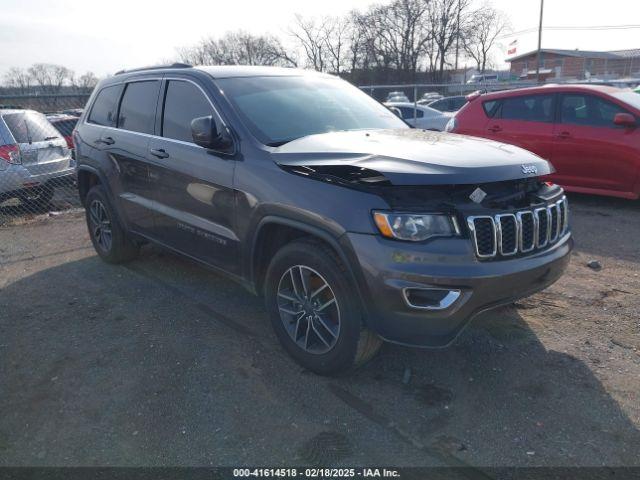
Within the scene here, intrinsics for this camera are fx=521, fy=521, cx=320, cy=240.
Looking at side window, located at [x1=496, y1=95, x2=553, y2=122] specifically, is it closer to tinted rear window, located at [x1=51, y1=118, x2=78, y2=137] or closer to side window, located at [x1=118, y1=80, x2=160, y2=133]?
side window, located at [x1=118, y1=80, x2=160, y2=133]

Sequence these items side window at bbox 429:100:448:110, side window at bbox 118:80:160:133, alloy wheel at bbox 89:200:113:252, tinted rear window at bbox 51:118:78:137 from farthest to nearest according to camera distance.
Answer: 1. side window at bbox 429:100:448:110
2. tinted rear window at bbox 51:118:78:137
3. alloy wheel at bbox 89:200:113:252
4. side window at bbox 118:80:160:133

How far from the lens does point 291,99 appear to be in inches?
156

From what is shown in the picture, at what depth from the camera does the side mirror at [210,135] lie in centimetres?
341

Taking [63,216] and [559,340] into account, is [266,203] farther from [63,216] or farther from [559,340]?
[63,216]

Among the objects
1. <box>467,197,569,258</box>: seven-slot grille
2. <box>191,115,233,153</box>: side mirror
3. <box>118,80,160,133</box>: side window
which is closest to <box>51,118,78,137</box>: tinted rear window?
<box>118,80,160,133</box>: side window

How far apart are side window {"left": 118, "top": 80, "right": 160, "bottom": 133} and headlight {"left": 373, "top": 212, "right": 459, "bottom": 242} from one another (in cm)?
258

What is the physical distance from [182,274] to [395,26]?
202 feet

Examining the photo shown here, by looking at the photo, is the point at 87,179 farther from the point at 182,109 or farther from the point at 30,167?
the point at 30,167

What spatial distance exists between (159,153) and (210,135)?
97 centimetres

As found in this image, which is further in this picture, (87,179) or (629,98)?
(629,98)

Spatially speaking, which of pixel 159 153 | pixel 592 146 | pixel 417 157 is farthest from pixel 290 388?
pixel 592 146

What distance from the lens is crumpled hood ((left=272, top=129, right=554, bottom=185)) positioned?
8.99ft

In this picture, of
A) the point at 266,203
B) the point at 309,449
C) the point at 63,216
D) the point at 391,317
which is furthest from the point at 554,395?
the point at 63,216

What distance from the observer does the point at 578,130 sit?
7.14 meters
